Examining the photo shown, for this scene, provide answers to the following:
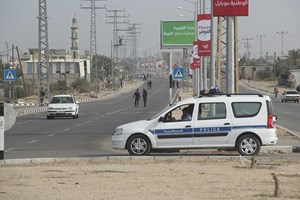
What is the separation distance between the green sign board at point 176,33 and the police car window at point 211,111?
4863 centimetres

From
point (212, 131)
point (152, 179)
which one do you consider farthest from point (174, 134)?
point (152, 179)

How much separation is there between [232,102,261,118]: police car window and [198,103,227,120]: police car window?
0.29 metres

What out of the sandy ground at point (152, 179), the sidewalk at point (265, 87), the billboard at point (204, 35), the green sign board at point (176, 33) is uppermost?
the green sign board at point (176, 33)

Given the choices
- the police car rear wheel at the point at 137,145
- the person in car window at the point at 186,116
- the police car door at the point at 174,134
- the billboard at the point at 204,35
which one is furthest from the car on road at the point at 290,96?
the police car rear wheel at the point at 137,145

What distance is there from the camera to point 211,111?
18125mm

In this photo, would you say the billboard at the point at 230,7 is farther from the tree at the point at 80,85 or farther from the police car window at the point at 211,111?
the tree at the point at 80,85

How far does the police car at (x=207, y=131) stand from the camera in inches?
701

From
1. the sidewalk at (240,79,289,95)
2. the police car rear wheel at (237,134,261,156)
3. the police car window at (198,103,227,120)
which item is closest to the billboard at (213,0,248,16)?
the police car window at (198,103,227,120)

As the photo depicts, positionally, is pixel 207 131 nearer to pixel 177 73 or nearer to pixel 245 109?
pixel 245 109

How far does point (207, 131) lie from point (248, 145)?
3.59ft

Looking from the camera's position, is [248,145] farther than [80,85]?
No

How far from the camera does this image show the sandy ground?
10.8 meters

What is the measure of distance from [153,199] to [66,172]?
4.19 m

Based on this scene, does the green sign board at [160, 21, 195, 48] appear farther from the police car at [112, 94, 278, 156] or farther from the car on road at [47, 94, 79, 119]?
the police car at [112, 94, 278, 156]
